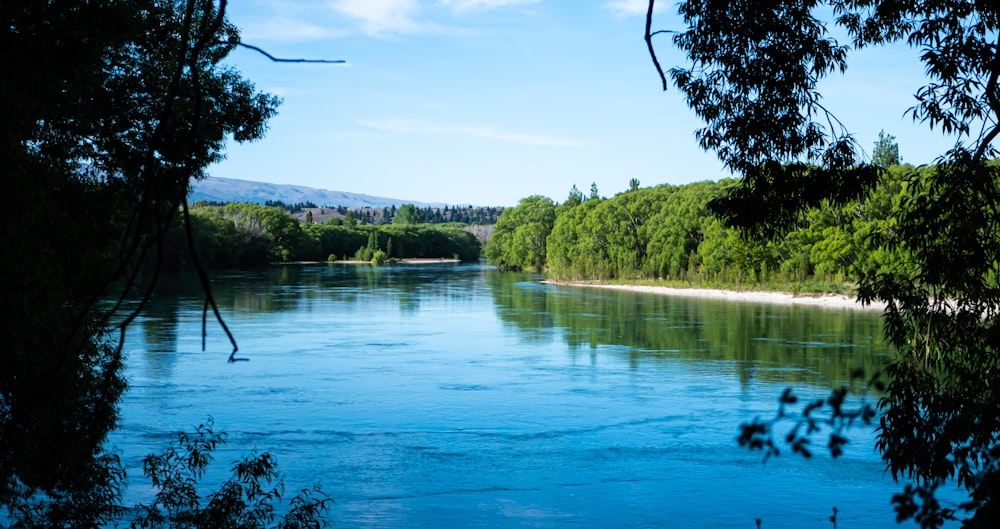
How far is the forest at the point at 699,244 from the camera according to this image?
40.1m

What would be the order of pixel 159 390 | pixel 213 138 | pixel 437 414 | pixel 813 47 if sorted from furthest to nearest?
pixel 159 390 < pixel 437 414 < pixel 213 138 < pixel 813 47

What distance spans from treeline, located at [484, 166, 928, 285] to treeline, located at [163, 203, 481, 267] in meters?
21.9

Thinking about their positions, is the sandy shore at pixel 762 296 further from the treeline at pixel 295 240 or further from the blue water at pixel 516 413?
the treeline at pixel 295 240

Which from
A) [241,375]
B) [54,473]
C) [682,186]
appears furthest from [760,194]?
[682,186]

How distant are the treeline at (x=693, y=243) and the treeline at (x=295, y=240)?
862 inches

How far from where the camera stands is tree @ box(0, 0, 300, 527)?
5.66m

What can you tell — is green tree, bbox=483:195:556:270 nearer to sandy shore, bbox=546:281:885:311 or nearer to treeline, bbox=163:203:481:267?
treeline, bbox=163:203:481:267

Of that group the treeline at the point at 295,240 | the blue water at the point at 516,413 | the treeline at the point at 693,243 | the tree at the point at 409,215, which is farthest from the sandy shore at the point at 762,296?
the tree at the point at 409,215

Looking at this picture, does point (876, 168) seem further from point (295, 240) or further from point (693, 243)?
point (295, 240)

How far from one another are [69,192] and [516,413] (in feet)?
31.0

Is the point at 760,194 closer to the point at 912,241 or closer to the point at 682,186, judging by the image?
the point at 912,241

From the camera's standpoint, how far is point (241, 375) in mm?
19219

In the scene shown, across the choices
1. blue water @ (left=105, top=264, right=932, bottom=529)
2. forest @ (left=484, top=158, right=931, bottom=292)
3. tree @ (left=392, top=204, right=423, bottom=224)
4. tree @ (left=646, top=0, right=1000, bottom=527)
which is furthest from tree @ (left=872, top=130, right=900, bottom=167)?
tree @ (left=392, top=204, right=423, bottom=224)

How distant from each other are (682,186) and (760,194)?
55.9 meters
